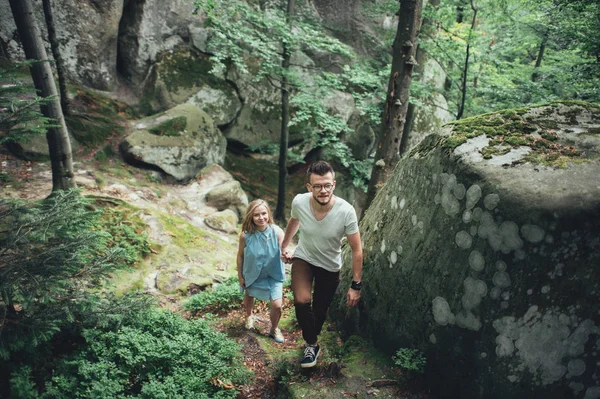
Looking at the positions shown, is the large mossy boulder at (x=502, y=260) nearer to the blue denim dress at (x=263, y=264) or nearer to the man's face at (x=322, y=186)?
the man's face at (x=322, y=186)

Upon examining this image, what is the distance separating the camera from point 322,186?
124 inches

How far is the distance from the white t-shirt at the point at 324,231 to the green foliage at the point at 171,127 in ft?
28.6

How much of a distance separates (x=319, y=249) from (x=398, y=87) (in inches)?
155

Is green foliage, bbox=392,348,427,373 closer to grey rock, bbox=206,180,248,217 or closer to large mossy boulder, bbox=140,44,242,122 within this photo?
grey rock, bbox=206,180,248,217

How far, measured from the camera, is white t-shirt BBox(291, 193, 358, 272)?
3.24 metres

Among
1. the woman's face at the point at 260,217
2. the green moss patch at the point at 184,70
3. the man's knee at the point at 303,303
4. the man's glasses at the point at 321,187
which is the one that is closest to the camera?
the man's glasses at the point at 321,187

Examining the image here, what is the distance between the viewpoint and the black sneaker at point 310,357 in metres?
3.32

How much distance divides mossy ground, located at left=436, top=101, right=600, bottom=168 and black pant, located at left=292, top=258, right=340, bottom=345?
174cm

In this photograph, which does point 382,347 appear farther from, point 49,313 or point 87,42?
point 87,42

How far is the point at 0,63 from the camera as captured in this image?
379 inches

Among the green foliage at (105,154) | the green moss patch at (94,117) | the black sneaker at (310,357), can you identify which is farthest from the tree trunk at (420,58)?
the green moss patch at (94,117)

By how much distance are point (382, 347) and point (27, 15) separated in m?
→ 6.79

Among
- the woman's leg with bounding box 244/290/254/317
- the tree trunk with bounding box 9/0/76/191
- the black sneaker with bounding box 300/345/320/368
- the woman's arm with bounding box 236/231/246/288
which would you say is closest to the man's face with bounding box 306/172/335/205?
the woman's arm with bounding box 236/231/246/288

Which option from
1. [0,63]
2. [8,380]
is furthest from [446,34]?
[0,63]
